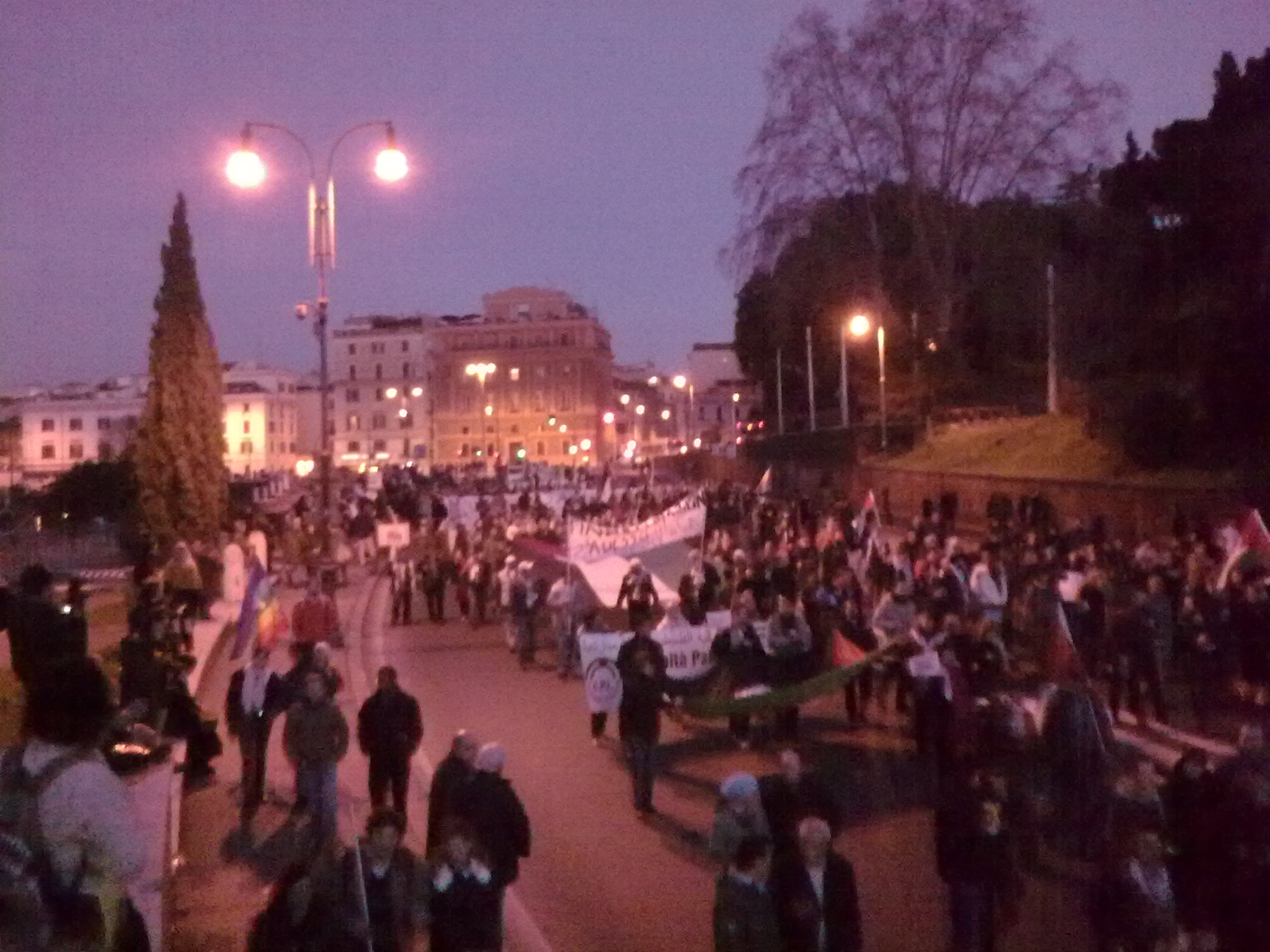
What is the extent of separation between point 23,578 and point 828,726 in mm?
7741

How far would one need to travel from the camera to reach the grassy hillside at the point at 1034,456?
29016 millimetres

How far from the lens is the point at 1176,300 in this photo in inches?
1214

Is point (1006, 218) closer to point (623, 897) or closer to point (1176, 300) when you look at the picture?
point (1176, 300)

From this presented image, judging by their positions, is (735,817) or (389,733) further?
(389,733)

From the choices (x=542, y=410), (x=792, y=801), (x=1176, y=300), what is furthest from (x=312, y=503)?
(x=542, y=410)

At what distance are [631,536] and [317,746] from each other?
422 inches

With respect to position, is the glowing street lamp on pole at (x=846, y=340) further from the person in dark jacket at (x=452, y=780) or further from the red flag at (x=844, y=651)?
the person in dark jacket at (x=452, y=780)

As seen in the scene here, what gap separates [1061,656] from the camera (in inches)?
464

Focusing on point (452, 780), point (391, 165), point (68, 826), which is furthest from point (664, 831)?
point (391, 165)

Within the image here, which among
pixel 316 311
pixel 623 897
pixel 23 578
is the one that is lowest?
pixel 623 897

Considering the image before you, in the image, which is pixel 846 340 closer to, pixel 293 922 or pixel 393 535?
pixel 393 535

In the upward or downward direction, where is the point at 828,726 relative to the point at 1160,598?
downward

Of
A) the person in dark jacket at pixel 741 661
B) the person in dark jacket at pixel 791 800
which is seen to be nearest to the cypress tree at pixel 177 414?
the person in dark jacket at pixel 741 661

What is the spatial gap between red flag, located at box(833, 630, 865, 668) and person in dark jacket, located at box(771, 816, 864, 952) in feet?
24.4
